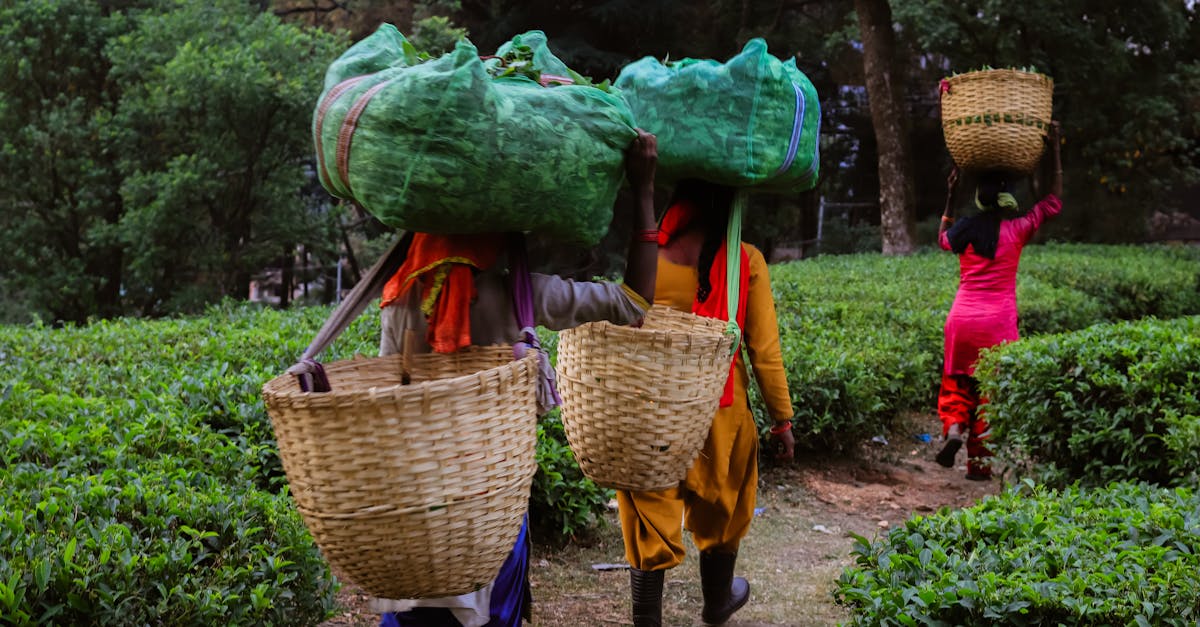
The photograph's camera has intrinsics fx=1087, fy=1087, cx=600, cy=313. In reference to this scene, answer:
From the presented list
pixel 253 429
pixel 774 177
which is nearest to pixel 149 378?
pixel 253 429

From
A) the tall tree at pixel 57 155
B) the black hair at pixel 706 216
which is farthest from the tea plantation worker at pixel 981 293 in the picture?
the tall tree at pixel 57 155

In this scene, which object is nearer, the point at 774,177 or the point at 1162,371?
the point at 774,177

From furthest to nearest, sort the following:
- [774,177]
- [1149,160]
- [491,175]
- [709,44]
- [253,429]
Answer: [709,44] < [1149,160] < [253,429] < [774,177] < [491,175]

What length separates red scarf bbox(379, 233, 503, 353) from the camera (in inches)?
111

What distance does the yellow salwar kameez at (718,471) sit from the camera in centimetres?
397

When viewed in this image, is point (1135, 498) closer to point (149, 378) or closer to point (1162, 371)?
point (1162, 371)

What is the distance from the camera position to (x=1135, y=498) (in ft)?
12.4

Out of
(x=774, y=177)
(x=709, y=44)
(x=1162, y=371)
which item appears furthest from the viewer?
(x=709, y=44)

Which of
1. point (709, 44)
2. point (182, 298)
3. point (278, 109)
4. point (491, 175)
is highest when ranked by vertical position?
point (709, 44)

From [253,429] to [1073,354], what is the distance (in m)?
3.85

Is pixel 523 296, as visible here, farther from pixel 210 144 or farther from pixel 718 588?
pixel 210 144

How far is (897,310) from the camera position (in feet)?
31.2

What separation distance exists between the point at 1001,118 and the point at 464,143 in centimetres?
494

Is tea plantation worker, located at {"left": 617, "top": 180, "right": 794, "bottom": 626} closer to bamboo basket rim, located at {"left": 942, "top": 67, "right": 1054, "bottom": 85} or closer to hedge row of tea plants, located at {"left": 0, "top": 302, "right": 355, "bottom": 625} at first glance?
hedge row of tea plants, located at {"left": 0, "top": 302, "right": 355, "bottom": 625}
